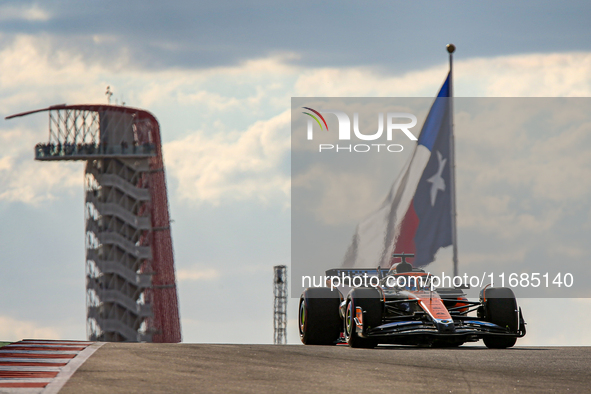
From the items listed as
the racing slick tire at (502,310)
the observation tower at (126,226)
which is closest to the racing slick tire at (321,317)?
the racing slick tire at (502,310)

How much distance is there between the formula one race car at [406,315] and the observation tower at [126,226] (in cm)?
5661

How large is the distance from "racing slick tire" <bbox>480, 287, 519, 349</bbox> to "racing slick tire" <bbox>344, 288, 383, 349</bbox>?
2295mm

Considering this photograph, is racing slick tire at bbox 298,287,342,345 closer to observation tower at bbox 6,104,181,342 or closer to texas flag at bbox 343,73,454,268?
texas flag at bbox 343,73,454,268

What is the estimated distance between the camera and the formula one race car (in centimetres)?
1672

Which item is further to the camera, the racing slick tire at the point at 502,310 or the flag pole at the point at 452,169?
the flag pole at the point at 452,169

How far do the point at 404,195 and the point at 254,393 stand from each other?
17707 millimetres

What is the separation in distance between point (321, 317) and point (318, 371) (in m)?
5.88

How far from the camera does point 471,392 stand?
11.3m

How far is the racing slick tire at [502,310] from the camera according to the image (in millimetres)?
17781

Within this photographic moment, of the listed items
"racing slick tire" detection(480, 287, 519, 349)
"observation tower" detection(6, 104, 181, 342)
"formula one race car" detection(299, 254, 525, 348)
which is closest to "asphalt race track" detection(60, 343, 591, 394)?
"formula one race car" detection(299, 254, 525, 348)

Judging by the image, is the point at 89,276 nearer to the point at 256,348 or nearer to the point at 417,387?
the point at 256,348

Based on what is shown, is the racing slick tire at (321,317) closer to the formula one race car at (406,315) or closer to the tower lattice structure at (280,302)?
the formula one race car at (406,315)

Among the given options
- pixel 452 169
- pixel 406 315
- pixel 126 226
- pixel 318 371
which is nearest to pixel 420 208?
pixel 452 169

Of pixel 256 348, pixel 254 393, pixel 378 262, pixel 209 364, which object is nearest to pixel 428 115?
pixel 378 262
